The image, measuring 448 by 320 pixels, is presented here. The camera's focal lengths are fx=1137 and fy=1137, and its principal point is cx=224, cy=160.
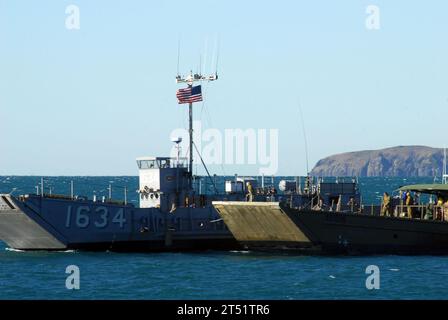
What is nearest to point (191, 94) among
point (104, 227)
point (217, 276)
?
point (104, 227)

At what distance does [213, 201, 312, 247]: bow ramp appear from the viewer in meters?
51.1

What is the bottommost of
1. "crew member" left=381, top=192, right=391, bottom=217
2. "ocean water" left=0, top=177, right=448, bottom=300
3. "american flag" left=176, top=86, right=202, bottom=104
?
"ocean water" left=0, top=177, right=448, bottom=300

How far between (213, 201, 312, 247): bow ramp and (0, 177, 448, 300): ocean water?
78 cm

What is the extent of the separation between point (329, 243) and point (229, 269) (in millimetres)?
5625

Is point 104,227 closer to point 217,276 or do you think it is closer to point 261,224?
point 261,224

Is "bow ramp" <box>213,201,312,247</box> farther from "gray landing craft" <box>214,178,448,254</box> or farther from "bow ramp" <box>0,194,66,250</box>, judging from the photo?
→ "bow ramp" <box>0,194,66,250</box>

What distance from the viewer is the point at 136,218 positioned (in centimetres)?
5681

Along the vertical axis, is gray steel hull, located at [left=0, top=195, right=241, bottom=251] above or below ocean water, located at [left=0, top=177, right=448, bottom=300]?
above

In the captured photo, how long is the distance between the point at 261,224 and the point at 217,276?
20.5ft

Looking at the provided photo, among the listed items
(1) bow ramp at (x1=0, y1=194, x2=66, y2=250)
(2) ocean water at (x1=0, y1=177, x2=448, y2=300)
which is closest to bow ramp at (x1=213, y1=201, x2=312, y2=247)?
(2) ocean water at (x1=0, y1=177, x2=448, y2=300)
